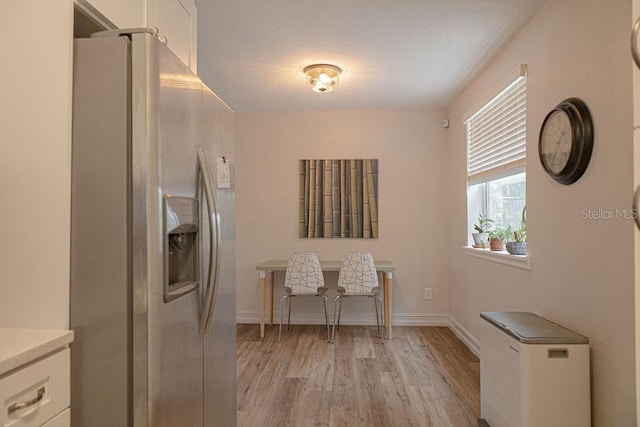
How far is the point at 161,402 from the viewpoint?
1248 mm

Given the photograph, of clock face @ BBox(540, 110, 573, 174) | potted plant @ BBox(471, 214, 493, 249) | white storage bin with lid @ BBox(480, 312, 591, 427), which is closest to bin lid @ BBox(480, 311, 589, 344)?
white storage bin with lid @ BBox(480, 312, 591, 427)

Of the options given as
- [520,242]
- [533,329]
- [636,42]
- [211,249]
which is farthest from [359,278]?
[636,42]

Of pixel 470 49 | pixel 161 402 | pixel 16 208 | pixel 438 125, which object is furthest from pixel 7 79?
pixel 438 125

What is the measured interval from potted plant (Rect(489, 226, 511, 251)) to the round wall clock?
35.9 inches

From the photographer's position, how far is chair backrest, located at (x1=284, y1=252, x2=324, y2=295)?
4.00 meters

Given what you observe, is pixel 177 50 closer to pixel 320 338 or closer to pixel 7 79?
pixel 7 79

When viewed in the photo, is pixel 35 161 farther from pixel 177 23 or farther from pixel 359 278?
pixel 359 278

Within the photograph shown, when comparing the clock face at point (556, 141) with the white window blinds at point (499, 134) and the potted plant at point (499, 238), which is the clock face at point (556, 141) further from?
the potted plant at point (499, 238)

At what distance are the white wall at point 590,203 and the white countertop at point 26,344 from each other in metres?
1.98

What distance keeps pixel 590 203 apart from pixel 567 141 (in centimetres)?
34

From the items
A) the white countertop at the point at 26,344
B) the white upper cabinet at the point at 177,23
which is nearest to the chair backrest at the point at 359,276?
the white upper cabinet at the point at 177,23

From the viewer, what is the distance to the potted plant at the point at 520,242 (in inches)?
104

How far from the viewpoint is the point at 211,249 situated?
153cm

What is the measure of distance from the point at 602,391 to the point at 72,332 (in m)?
2.08
